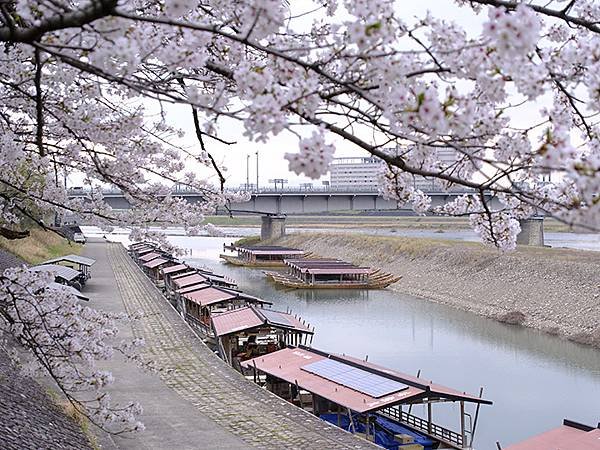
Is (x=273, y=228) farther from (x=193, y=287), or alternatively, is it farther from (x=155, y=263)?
(x=193, y=287)

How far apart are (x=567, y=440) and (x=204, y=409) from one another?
5.77m

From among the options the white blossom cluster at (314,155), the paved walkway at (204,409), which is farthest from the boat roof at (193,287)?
the white blossom cluster at (314,155)

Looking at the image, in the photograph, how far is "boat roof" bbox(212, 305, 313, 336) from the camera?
65.4ft

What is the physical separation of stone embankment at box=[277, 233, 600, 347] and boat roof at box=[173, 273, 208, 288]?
1165 cm

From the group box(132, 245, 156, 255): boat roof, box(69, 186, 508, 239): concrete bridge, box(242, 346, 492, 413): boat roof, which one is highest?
box(69, 186, 508, 239): concrete bridge

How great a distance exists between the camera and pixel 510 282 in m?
36.2

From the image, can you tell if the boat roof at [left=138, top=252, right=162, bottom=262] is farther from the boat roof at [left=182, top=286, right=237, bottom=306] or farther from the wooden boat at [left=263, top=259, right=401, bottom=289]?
the boat roof at [left=182, top=286, right=237, bottom=306]

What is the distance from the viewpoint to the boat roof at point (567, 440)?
35.2 feet

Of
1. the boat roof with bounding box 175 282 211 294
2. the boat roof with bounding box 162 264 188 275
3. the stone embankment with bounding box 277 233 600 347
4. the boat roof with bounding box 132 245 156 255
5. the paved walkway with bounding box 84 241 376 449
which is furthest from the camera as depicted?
the boat roof with bounding box 132 245 156 255

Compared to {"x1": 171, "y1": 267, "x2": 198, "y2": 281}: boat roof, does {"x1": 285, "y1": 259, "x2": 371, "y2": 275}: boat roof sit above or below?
below

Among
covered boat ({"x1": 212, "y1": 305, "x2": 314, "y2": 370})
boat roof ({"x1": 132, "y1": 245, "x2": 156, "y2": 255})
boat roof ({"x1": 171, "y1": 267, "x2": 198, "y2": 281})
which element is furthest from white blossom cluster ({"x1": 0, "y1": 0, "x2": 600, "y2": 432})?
boat roof ({"x1": 132, "y1": 245, "x2": 156, "y2": 255})

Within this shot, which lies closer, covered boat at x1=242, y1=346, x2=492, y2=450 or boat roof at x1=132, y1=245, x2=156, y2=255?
covered boat at x1=242, y1=346, x2=492, y2=450

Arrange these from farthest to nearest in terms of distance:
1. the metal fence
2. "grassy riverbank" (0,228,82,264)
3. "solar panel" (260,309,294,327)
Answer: "grassy riverbank" (0,228,82,264), "solar panel" (260,309,294,327), the metal fence

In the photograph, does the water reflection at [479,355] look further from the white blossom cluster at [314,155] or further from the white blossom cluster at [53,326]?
the white blossom cluster at [314,155]
